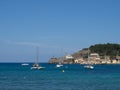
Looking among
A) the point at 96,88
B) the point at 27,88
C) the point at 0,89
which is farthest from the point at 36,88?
the point at 96,88

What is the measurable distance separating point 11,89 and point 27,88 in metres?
2.66

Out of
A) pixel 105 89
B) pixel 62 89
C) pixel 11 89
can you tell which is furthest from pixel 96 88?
pixel 11 89

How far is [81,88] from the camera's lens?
54625 millimetres

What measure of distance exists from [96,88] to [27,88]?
33.9ft

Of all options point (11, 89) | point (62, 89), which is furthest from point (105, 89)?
point (11, 89)

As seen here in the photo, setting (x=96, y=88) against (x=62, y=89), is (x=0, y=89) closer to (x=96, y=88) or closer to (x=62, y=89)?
(x=62, y=89)

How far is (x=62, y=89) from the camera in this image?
174 ft

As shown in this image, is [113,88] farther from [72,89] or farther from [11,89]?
[11,89]

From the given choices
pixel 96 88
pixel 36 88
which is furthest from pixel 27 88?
pixel 96 88

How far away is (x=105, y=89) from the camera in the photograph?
175ft

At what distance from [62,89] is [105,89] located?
20.7 ft

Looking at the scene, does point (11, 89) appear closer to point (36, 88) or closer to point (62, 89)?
point (36, 88)

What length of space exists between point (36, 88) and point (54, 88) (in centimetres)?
270

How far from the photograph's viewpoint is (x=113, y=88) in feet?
180
